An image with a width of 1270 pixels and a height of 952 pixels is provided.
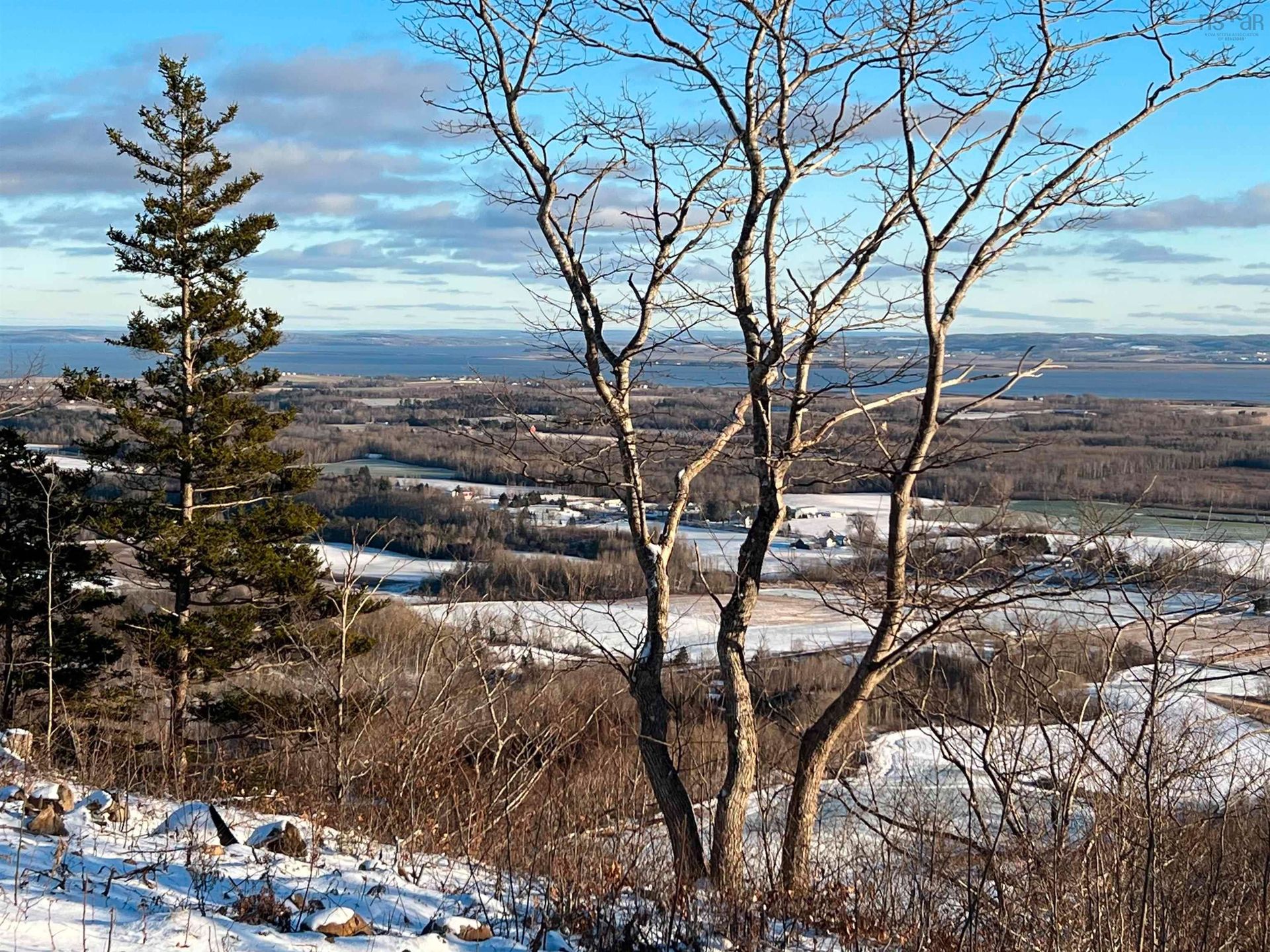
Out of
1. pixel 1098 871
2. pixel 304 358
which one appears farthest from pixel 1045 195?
pixel 304 358

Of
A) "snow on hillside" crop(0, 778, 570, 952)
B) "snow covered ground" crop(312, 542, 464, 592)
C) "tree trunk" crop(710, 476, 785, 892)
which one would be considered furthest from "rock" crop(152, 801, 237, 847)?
"snow covered ground" crop(312, 542, 464, 592)

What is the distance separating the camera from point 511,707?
14359 mm

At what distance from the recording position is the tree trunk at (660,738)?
28.6 feet

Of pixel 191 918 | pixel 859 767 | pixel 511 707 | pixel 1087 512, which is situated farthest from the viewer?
pixel 859 767

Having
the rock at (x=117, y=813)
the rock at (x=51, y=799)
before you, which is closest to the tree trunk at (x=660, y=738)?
the rock at (x=117, y=813)

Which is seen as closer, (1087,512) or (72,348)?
(1087,512)

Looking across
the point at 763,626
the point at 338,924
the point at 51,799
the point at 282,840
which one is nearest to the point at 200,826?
the point at 282,840

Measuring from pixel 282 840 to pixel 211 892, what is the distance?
0.79 m

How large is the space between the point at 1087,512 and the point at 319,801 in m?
5.64

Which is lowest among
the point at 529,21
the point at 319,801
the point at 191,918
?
the point at 319,801

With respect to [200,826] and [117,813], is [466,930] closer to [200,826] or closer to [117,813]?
[200,826]

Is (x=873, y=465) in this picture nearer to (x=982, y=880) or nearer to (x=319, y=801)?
(x=982, y=880)

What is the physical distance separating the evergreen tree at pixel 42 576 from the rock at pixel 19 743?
11069 mm

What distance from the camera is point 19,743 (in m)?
9.23
